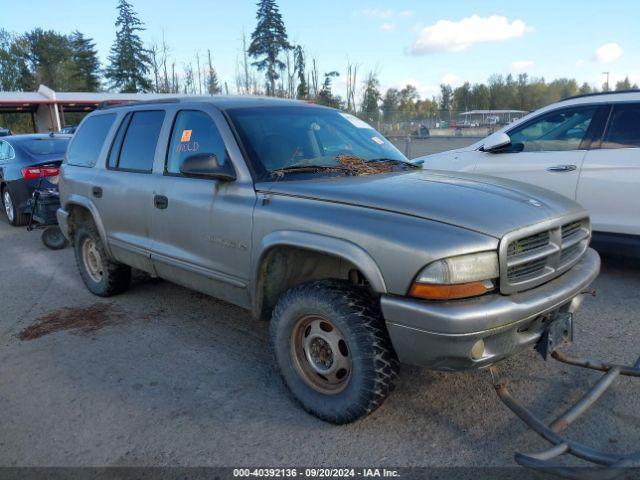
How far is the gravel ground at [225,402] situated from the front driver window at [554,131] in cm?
167

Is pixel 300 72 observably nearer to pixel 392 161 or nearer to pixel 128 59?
pixel 128 59

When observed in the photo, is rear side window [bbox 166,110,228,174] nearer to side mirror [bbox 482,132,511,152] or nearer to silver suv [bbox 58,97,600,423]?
silver suv [bbox 58,97,600,423]

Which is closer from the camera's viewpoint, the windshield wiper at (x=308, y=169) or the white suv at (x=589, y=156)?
the windshield wiper at (x=308, y=169)

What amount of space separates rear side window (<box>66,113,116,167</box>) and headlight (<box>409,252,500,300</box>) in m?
3.67

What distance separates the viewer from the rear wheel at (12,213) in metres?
9.36

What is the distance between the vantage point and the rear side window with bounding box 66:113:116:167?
499 cm

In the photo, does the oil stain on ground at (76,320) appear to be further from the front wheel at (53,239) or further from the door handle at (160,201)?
the front wheel at (53,239)

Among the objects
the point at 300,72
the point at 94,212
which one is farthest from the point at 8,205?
the point at 300,72

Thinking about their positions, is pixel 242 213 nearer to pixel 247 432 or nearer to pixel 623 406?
pixel 247 432

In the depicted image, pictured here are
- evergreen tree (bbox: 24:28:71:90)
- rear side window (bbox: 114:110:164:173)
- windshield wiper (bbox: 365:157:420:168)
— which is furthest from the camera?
evergreen tree (bbox: 24:28:71:90)

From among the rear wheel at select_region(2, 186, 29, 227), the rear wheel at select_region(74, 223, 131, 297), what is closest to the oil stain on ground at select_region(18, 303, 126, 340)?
the rear wheel at select_region(74, 223, 131, 297)

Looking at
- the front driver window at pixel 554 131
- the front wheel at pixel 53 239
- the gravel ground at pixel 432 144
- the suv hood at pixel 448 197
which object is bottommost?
the front wheel at pixel 53 239

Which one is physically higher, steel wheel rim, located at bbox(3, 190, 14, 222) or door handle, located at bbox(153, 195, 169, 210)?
door handle, located at bbox(153, 195, 169, 210)

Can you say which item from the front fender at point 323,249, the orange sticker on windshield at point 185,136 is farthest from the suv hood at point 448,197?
the orange sticker on windshield at point 185,136
